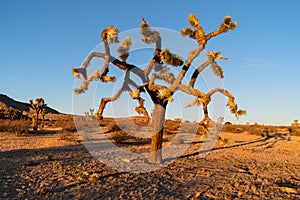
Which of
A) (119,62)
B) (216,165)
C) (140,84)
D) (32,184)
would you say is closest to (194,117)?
(216,165)

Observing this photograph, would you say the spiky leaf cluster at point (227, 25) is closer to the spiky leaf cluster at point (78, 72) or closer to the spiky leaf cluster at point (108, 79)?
the spiky leaf cluster at point (108, 79)

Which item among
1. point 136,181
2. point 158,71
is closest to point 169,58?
point 158,71

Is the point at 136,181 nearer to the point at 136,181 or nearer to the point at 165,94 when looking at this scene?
the point at 136,181

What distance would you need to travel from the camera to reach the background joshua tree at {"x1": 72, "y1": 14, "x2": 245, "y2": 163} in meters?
8.34

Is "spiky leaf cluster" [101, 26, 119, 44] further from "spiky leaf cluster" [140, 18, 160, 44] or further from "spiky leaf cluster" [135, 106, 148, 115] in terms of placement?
"spiky leaf cluster" [135, 106, 148, 115]

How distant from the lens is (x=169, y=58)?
8.54 m

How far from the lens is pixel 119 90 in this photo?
9.16m

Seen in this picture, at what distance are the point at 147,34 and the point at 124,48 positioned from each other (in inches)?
34.8

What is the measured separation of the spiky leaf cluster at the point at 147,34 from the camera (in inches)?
345

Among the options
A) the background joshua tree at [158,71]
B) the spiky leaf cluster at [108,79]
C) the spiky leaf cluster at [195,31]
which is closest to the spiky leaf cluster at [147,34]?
the background joshua tree at [158,71]

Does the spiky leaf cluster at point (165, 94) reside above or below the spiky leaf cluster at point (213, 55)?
below

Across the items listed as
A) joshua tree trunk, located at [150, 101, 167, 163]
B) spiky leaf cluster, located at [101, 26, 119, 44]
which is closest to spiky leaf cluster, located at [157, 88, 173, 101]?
joshua tree trunk, located at [150, 101, 167, 163]

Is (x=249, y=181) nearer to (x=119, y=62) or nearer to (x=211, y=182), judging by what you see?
(x=211, y=182)

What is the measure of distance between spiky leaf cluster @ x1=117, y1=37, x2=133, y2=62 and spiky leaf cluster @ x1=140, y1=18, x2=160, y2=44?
0.46 meters
